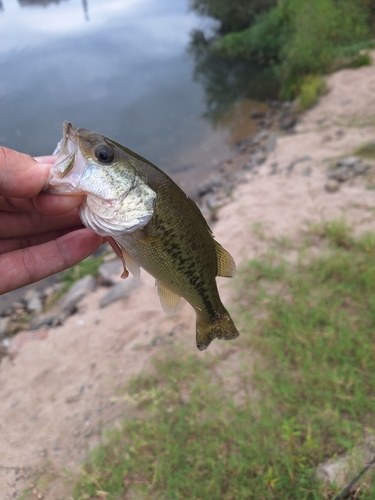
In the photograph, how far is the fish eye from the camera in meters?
1.85

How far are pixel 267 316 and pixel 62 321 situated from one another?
321 centimetres

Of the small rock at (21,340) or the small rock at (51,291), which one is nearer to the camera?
the small rock at (21,340)

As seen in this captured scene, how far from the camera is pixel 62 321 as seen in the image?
18.4 ft

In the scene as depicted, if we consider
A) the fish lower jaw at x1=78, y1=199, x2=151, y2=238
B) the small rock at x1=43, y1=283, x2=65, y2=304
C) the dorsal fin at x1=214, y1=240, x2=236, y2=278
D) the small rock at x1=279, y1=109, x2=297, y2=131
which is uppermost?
the fish lower jaw at x1=78, y1=199, x2=151, y2=238

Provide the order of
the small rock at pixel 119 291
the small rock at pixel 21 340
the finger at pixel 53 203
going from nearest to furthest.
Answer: the finger at pixel 53 203
the small rock at pixel 21 340
the small rock at pixel 119 291

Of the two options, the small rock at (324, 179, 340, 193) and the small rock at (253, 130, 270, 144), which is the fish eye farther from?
the small rock at (253, 130, 270, 144)

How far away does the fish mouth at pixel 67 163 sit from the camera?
5.99ft

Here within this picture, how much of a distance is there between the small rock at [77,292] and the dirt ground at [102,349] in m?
0.20

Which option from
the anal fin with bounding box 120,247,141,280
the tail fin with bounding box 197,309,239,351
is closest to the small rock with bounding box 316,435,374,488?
the tail fin with bounding box 197,309,239,351

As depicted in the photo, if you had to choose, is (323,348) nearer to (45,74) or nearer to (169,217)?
(169,217)

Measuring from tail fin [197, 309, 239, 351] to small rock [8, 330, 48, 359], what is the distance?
11.8 ft

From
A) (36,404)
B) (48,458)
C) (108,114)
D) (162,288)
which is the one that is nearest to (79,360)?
(36,404)

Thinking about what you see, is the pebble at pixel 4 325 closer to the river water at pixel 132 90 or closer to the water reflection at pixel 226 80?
the river water at pixel 132 90

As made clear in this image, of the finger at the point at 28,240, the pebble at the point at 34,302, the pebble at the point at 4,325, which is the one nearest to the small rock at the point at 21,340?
the pebble at the point at 4,325
